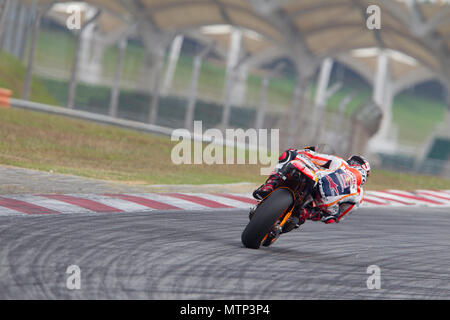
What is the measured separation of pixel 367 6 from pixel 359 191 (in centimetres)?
2954

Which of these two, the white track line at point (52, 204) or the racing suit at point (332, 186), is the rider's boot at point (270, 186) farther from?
the white track line at point (52, 204)

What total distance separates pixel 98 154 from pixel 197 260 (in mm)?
9236

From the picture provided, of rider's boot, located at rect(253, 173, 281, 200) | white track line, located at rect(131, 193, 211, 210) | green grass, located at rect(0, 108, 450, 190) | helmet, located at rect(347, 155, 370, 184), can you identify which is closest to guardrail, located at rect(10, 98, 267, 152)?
green grass, located at rect(0, 108, 450, 190)

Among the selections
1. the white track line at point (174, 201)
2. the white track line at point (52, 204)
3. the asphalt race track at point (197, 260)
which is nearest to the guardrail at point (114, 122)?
the white track line at point (174, 201)

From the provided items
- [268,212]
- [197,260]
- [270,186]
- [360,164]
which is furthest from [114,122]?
[197,260]

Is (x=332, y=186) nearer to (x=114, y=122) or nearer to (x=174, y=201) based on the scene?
(x=174, y=201)

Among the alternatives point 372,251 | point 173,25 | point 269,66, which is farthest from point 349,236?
point 269,66

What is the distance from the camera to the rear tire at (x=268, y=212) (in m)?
7.01

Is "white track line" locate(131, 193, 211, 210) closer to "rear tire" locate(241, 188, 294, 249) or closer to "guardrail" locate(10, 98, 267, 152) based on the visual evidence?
"rear tire" locate(241, 188, 294, 249)

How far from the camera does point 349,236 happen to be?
30.2 ft

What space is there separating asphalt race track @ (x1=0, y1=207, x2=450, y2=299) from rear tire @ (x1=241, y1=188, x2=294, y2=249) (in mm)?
201

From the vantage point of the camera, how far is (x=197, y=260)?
6.42 meters

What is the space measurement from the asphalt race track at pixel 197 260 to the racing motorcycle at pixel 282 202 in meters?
0.18

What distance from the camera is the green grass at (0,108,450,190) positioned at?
13.1m
